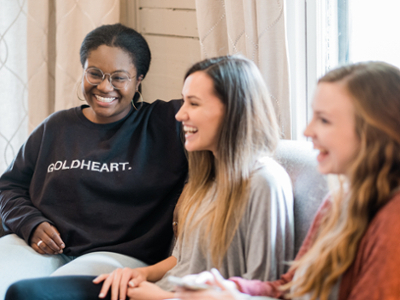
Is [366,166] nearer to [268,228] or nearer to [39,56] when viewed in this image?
[268,228]

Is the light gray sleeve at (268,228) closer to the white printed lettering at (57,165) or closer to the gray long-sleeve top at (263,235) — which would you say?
the gray long-sleeve top at (263,235)

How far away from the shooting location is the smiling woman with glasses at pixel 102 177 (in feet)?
5.01

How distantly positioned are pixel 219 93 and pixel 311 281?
0.54m

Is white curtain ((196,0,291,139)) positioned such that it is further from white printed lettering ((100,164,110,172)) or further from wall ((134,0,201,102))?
white printed lettering ((100,164,110,172))

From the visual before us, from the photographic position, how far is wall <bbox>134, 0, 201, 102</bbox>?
2004 millimetres

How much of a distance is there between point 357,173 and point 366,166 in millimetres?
22

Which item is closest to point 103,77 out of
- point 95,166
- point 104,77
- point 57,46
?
point 104,77

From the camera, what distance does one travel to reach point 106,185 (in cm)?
155

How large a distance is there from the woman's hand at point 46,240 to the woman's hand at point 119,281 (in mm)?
380

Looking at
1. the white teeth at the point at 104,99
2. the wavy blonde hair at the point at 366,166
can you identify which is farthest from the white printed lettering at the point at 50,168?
the wavy blonde hair at the point at 366,166

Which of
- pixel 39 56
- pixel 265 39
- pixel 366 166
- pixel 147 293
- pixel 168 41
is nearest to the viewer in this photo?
pixel 366 166

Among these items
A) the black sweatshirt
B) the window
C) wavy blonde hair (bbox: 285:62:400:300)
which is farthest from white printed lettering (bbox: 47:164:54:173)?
wavy blonde hair (bbox: 285:62:400:300)

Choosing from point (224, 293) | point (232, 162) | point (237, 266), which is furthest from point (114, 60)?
point (224, 293)

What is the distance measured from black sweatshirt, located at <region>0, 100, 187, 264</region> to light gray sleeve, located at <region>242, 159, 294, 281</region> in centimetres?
51
